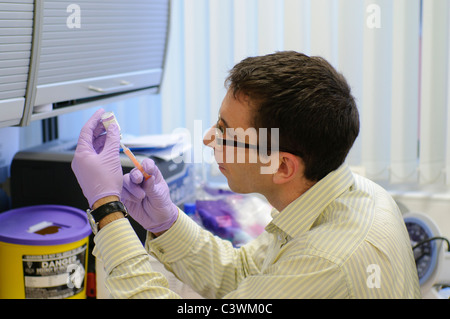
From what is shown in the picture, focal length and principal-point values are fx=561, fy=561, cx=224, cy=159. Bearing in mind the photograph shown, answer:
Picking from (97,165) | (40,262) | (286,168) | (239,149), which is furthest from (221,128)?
(40,262)

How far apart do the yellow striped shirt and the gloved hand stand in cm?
18

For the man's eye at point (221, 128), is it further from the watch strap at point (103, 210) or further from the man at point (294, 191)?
the watch strap at point (103, 210)

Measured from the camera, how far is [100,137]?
4.31 ft

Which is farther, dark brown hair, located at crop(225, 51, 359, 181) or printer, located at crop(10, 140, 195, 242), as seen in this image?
printer, located at crop(10, 140, 195, 242)

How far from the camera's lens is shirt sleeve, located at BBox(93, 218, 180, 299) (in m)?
1.09

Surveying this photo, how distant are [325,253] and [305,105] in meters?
0.29

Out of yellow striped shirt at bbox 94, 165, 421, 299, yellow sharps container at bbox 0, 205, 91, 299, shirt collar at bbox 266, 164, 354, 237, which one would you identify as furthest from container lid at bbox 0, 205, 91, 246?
shirt collar at bbox 266, 164, 354, 237

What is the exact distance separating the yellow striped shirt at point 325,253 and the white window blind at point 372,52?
0.95 metres

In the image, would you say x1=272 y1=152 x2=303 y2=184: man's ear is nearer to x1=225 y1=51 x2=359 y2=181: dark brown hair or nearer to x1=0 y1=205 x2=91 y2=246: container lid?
x1=225 y1=51 x2=359 y2=181: dark brown hair

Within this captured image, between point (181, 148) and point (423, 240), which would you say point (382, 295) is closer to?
point (423, 240)

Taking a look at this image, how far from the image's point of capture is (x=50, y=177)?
185cm

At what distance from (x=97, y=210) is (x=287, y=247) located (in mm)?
391

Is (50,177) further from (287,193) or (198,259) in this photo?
(287,193)
